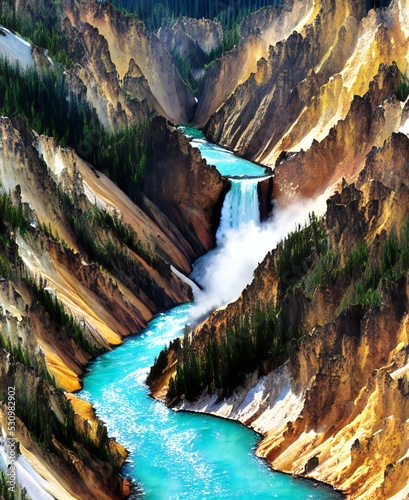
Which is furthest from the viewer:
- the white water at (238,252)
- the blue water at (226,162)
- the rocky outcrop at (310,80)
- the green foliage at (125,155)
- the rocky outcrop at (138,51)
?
the rocky outcrop at (138,51)

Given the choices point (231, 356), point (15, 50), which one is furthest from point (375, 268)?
point (15, 50)

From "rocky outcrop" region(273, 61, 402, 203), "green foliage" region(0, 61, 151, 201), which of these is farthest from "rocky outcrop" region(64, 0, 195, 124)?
Result: "rocky outcrop" region(273, 61, 402, 203)

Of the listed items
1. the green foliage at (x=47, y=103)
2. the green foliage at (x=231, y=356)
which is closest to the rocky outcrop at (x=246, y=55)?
the green foliage at (x=47, y=103)

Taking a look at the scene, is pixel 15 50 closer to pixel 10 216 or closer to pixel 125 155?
pixel 125 155

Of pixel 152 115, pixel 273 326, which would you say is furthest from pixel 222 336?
pixel 152 115

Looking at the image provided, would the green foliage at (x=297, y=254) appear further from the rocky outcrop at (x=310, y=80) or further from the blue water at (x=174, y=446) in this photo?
the rocky outcrop at (x=310, y=80)

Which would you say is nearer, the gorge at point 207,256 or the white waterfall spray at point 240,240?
the gorge at point 207,256
